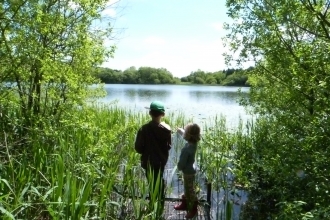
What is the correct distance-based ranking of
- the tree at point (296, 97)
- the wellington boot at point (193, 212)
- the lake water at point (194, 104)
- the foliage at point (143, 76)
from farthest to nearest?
the foliage at point (143, 76) < the lake water at point (194, 104) < the wellington boot at point (193, 212) < the tree at point (296, 97)

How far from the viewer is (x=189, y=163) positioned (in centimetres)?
477

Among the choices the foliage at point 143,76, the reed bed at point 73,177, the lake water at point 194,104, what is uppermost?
the foliage at point 143,76

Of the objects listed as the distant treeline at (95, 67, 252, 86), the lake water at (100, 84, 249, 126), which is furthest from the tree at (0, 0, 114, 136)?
the distant treeline at (95, 67, 252, 86)

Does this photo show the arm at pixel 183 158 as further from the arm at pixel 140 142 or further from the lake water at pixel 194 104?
the lake water at pixel 194 104

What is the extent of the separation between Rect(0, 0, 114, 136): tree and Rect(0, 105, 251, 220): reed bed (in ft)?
0.98

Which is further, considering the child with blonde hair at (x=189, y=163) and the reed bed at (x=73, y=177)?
the child with blonde hair at (x=189, y=163)

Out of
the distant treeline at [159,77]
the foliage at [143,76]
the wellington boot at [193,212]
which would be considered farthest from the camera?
the distant treeline at [159,77]

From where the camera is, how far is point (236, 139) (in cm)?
763

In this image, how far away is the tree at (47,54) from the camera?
462cm

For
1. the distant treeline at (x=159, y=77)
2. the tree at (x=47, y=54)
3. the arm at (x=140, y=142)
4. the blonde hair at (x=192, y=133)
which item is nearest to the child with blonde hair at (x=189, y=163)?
the blonde hair at (x=192, y=133)

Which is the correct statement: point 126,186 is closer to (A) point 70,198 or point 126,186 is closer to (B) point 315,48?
(A) point 70,198

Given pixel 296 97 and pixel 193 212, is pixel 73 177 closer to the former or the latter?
pixel 193 212

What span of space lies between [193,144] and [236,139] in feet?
10.3

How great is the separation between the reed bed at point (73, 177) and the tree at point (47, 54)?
30 centimetres
